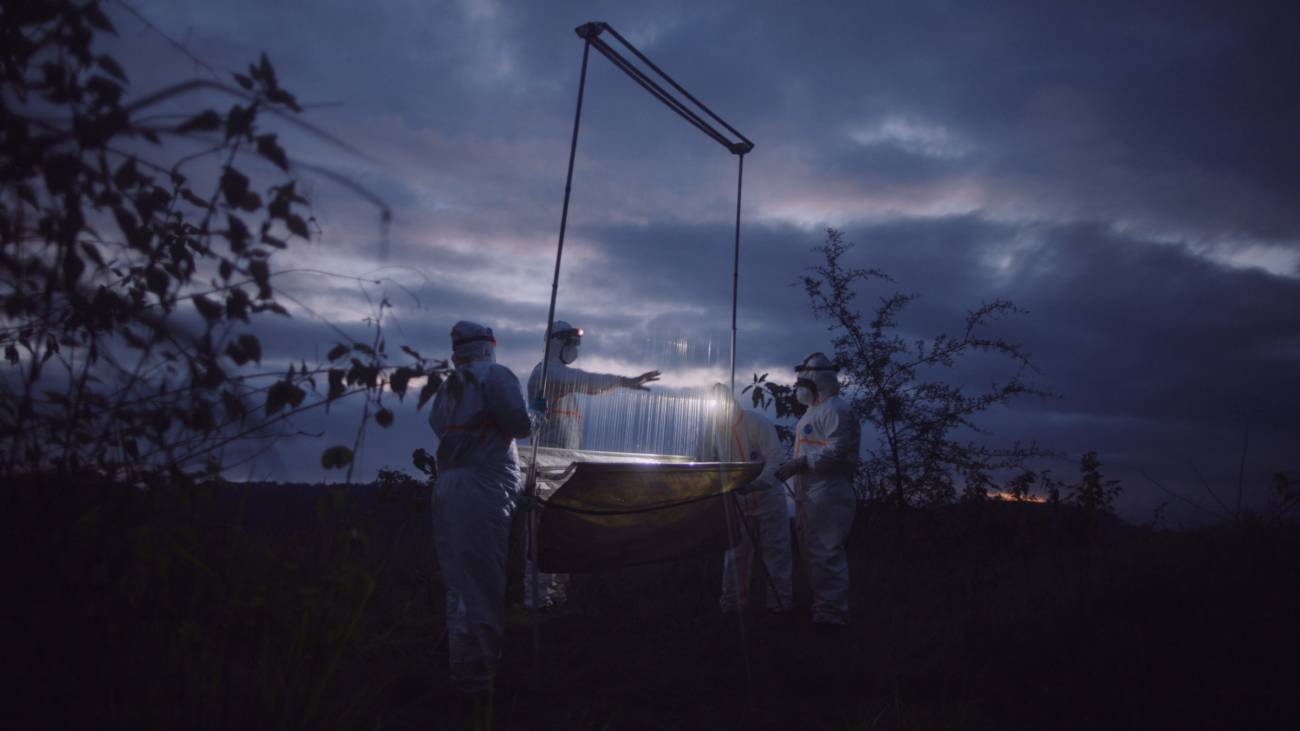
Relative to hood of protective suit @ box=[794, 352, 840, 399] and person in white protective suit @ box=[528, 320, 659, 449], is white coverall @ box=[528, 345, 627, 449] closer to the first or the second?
person in white protective suit @ box=[528, 320, 659, 449]

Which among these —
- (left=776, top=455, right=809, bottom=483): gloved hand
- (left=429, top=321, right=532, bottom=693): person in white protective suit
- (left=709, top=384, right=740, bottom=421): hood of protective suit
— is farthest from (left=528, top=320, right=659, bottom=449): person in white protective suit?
(left=776, top=455, right=809, bottom=483): gloved hand

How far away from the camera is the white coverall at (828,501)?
5926 mm

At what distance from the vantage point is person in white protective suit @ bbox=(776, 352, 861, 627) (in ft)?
19.4

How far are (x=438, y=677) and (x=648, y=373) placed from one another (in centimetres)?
227

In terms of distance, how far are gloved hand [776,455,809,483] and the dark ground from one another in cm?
118

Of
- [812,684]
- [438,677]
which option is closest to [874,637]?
[812,684]

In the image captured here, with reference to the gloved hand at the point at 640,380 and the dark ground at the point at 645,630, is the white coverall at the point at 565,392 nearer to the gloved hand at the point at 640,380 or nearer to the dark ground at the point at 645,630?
the gloved hand at the point at 640,380

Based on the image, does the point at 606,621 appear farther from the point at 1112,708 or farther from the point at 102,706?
the point at 102,706

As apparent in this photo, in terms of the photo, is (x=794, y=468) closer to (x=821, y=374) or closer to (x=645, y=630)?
(x=821, y=374)

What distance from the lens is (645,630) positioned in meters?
5.93

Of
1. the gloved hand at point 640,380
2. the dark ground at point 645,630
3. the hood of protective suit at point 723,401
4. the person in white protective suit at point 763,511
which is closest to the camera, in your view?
the dark ground at point 645,630

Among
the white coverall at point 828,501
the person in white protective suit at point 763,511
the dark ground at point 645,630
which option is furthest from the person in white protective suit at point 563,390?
the white coverall at point 828,501

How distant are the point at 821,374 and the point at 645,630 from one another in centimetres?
258

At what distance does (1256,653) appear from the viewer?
5.27 metres
